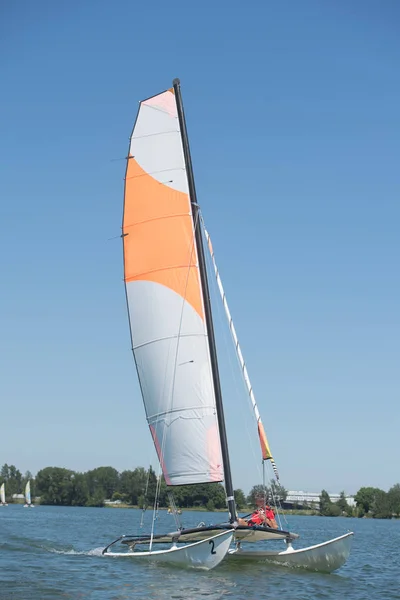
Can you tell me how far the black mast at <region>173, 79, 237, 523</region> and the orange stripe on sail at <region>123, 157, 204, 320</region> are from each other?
196mm

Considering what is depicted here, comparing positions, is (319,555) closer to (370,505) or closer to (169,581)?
(169,581)

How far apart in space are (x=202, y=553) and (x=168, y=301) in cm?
724

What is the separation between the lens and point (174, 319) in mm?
22109

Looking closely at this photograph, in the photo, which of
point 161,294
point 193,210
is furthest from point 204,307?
point 193,210

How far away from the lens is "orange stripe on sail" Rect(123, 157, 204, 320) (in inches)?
873

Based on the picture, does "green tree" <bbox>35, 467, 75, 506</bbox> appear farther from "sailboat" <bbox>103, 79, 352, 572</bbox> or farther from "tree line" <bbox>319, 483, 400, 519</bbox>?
"sailboat" <bbox>103, 79, 352, 572</bbox>

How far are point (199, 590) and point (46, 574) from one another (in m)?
4.98

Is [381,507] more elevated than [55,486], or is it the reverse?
[55,486]

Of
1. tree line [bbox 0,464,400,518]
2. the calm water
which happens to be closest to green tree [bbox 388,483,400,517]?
tree line [bbox 0,464,400,518]

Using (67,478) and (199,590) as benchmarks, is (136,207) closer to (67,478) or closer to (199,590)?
(199,590)

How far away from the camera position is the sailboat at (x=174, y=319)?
21.0 meters

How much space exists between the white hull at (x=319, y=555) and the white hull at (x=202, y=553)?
124cm

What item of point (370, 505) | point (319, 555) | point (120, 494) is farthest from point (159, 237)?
point (120, 494)

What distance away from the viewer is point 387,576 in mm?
23406
